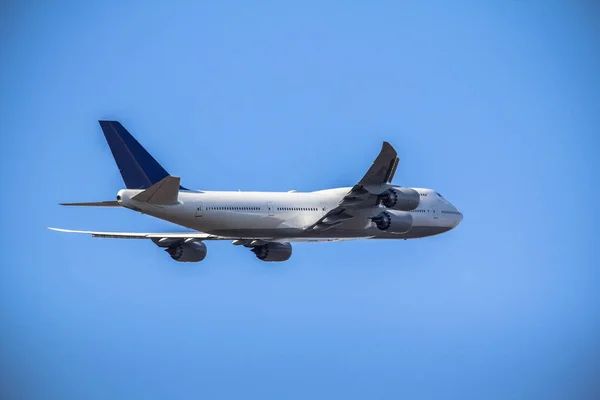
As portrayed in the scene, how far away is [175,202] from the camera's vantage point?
169ft

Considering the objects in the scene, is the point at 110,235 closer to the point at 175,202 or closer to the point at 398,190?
the point at 175,202

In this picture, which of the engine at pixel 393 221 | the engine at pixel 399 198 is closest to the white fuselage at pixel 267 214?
the engine at pixel 393 221

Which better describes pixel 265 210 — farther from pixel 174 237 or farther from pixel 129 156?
pixel 129 156

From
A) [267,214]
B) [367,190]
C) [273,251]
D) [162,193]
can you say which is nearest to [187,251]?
[273,251]

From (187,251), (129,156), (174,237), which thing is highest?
(129,156)

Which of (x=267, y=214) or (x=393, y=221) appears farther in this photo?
(x=393, y=221)

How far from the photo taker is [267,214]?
181 feet

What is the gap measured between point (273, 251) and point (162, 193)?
454 inches

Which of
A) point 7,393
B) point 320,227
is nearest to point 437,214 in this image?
point 320,227

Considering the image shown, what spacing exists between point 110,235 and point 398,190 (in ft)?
54.0

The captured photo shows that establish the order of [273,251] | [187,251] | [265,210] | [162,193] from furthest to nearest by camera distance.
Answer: [273,251]
[187,251]
[265,210]
[162,193]

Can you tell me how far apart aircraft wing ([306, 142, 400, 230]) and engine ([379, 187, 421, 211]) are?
0.65m

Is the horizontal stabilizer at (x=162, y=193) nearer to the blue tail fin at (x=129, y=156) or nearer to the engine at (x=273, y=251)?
the blue tail fin at (x=129, y=156)

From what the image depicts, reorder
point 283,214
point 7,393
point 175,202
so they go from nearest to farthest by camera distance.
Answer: point 175,202, point 283,214, point 7,393
